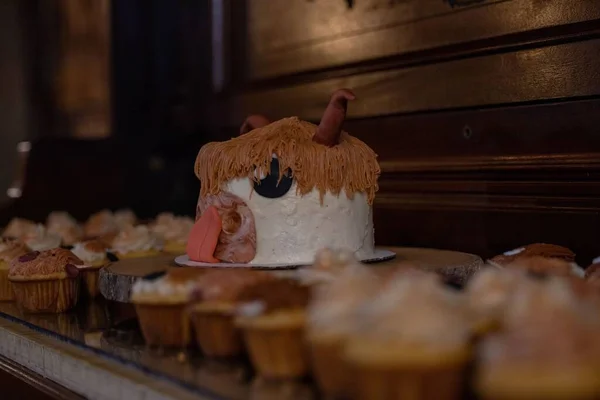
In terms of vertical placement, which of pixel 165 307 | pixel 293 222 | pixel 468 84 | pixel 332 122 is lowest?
pixel 165 307

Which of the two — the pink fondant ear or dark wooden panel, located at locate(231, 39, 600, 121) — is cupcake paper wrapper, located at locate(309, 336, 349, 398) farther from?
dark wooden panel, located at locate(231, 39, 600, 121)

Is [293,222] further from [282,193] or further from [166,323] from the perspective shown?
[166,323]

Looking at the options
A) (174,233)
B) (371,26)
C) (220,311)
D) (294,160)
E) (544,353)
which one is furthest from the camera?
(371,26)

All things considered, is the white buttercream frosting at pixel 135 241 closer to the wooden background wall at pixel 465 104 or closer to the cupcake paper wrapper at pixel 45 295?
the cupcake paper wrapper at pixel 45 295

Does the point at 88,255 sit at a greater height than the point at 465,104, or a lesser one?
lesser

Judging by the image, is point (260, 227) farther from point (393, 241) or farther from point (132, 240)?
point (393, 241)

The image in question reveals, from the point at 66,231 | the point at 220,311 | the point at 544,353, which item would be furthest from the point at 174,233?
the point at 544,353

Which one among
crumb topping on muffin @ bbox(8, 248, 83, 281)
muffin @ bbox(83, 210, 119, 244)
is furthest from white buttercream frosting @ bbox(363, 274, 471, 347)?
muffin @ bbox(83, 210, 119, 244)
